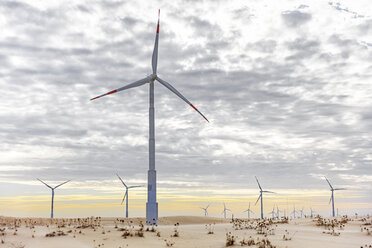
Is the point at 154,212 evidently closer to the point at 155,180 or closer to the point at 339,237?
the point at 155,180

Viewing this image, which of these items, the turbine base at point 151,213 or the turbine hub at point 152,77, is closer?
the turbine base at point 151,213

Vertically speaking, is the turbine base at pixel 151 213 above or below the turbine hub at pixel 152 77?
below

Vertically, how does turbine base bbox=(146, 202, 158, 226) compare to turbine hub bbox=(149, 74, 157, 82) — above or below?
below

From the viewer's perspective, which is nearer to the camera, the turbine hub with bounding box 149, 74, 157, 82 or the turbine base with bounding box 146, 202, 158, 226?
the turbine base with bounding box 146, 202, 158, 226

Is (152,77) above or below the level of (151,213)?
above

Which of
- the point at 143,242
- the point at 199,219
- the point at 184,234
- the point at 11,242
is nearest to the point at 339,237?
the point at 184,234

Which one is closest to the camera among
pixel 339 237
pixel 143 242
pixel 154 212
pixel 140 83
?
pixel 143 242

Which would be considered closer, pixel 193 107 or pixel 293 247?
pixel 293 247

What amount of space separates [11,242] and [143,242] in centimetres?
1047

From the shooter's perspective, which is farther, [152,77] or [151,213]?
[152,77]

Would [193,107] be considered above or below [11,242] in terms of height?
above

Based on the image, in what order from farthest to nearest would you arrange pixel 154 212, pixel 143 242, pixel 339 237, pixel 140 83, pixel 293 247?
pixel 140 83
pixel 154 212
pixel 339 237
pixel 143 242
pixel 293 247

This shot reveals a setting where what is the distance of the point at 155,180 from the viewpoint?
148 feet

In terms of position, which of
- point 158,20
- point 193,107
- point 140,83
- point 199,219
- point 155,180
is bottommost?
point 199,219
